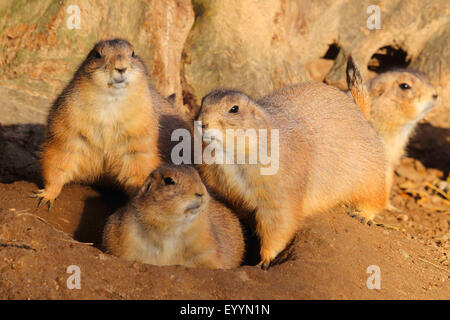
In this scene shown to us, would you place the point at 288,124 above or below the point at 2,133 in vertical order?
above

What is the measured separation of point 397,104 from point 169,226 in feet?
16.6

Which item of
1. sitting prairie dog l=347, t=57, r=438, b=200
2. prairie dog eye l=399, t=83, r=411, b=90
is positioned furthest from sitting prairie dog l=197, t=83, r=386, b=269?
prairie dog eye l=399, t=83, r=411, b=90

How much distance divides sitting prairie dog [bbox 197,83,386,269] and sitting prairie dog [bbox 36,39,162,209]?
2.34 ft

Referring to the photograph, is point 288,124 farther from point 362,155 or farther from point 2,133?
point 2,133

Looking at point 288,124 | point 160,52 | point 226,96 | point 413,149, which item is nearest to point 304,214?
point 288,124

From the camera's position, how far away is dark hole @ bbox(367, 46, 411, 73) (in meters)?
10.9

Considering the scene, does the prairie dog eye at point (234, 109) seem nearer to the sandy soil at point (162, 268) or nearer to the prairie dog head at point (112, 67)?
the prairie dog head at point (112, 67)

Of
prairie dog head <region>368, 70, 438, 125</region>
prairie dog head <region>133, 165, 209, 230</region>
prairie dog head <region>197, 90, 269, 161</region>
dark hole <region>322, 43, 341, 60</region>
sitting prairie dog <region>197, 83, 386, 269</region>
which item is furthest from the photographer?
dark hole <region>322, 43, 341, 60</region>

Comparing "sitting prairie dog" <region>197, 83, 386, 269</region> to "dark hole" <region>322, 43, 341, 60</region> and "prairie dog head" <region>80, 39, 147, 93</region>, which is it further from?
"dark hole" <region>322, 43, 341, 60</region>

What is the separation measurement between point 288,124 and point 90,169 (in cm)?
204

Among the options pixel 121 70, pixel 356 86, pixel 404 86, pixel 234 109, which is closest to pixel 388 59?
pixel 404 86

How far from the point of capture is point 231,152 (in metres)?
5.05
